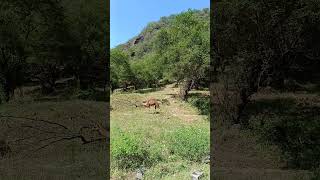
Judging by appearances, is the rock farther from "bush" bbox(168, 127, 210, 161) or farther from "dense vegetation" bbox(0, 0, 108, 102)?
"dense vegetation" bbox(0, 0, 108, 102)

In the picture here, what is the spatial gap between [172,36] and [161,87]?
2.20 ft

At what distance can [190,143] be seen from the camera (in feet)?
22.0

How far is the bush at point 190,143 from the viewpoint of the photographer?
6.66m

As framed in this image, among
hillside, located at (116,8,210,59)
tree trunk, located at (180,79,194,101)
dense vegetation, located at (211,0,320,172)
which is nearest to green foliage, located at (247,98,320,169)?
dense vegetation, located at (211,0,320,172)

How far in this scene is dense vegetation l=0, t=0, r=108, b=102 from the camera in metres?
7.02

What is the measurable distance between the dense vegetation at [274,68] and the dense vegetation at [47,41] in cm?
157

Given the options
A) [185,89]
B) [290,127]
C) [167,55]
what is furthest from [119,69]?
[290,127]

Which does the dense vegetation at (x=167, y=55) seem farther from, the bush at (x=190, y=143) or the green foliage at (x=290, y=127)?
the green foliage at (x=290, y=127)

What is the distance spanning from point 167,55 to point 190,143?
129 centimetres

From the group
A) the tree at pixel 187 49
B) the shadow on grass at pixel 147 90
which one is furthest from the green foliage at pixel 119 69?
the tree at pixel 187 49

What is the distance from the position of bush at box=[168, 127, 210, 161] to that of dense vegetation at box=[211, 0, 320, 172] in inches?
14.3

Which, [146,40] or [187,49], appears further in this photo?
[146,40]

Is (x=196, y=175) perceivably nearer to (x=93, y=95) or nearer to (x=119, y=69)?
(x=93, y=95)

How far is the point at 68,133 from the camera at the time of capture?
6941 millimetres
